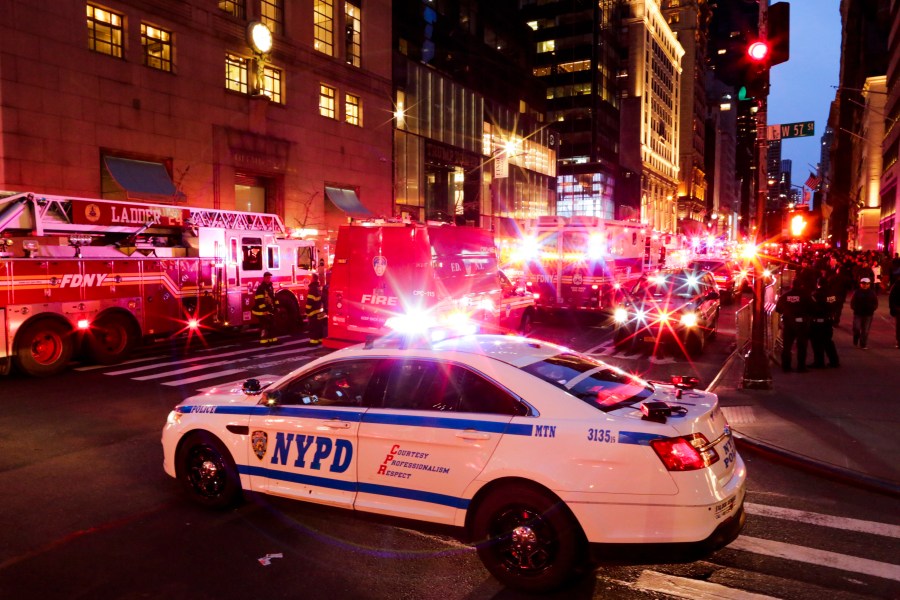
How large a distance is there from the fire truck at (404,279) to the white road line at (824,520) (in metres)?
6.67

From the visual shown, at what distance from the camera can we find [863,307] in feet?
47.1

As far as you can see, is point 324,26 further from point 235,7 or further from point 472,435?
point 472,435

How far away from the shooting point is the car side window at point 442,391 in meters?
4.56

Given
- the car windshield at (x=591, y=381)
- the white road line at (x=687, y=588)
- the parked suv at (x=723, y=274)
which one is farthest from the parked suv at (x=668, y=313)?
the white road line at (x=687, y=588)

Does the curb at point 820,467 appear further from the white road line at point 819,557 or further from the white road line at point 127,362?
the white road line at point 127,362

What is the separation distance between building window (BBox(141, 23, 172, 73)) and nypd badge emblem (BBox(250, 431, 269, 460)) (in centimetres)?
2236

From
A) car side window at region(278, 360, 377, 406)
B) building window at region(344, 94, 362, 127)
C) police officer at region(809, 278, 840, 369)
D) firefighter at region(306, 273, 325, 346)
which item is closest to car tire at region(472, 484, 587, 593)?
car side window at region(278, 360, 377, 406)

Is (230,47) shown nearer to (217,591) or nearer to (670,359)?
(670,359)

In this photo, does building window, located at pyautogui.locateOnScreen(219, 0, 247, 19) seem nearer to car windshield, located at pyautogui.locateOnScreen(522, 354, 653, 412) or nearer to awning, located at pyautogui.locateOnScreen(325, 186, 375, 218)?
awning, located at pyautogui.locateOnScreen(325, 186, 375, 218)

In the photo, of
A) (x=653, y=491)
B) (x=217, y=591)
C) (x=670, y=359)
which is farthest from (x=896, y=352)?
(x=217, y=591)

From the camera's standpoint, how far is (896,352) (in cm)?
1416

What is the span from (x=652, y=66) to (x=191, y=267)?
101m

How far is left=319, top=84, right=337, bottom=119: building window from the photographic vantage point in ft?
103

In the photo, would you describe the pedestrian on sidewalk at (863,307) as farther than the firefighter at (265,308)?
No
